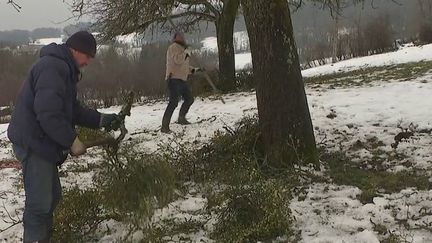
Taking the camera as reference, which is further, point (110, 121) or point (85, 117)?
point (110, 121)

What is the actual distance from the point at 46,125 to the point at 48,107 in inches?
→ 5.0

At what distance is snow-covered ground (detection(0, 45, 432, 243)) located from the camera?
4102 millimetres

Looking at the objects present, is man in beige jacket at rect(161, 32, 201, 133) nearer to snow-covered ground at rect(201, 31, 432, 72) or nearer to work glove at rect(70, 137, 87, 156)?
work glove at rect(70, 137, 87, 156)

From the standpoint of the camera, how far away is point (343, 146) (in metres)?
6.28

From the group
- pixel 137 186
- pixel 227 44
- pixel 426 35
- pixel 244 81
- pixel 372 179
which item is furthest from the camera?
pixel 426 35

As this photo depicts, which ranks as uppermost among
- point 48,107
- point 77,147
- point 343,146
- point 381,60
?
point 48,107

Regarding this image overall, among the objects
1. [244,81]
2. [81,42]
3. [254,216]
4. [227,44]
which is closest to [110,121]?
[81,42]

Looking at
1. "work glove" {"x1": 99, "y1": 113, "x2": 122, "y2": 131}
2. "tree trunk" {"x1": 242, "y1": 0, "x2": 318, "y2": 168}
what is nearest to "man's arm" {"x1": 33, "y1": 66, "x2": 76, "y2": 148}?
"work glove" {"x1": 99, "y1": 113, "x2": 122, "y2": 131}

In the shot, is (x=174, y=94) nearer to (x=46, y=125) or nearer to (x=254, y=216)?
(x=254, y=216)

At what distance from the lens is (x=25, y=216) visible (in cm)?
365

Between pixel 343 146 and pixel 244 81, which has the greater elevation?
pixel 244 81

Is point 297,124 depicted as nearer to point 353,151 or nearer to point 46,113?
point 353,151

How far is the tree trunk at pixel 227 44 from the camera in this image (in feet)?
47.8

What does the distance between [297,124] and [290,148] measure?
0.90 ft
